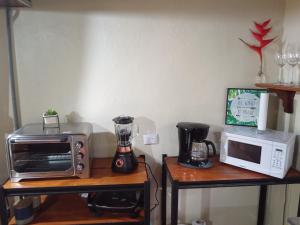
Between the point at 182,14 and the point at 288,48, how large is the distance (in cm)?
78

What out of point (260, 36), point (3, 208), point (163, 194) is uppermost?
point (260, 36)

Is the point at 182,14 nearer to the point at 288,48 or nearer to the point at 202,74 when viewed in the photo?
the point at 202,74

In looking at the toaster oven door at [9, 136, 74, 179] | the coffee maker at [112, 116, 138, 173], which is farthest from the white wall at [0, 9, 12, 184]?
the coffee maker at [112, 116, 138, 173]

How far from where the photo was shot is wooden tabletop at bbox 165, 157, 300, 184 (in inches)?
60.9

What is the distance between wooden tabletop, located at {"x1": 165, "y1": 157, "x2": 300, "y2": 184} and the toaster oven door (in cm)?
70

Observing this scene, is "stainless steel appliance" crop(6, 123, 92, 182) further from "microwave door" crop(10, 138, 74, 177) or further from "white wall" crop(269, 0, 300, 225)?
"white wall" crop(269, 0, 300, 225)

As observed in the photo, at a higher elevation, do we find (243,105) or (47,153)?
(243,105)

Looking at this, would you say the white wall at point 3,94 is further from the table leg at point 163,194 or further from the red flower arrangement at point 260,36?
the red flower arrangement at point 260,36

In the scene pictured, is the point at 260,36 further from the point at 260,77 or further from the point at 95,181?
the point at 95,181

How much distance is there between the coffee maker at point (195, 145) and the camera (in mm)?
1722

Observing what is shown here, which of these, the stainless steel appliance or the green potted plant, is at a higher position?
the green potted plant

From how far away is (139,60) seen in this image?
6.04 ft

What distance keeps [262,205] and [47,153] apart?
71.6 inches

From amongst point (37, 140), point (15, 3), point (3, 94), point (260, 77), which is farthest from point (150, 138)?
Answer: point (15, 3)
